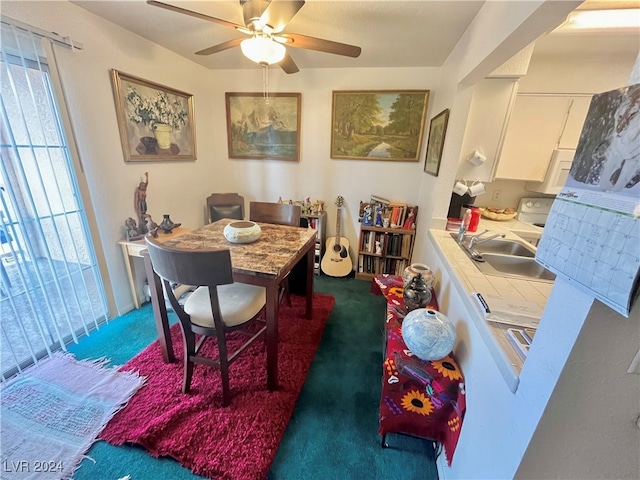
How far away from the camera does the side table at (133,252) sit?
2.09 m

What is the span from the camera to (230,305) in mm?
1451

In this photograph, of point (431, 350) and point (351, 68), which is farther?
point (351, 68)

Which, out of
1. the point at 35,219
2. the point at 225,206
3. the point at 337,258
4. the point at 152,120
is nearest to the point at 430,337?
the point at 337,258

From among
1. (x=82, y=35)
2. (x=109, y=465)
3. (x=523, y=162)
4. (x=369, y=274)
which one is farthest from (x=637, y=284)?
(x=82, y=35)

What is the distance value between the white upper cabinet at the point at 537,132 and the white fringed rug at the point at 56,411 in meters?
3.14

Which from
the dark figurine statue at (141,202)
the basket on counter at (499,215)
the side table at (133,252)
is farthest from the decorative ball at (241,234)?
the basket on counter at (499,215)

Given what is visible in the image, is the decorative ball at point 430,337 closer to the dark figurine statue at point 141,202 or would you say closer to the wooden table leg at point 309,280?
the wooden table leg at point 309,280

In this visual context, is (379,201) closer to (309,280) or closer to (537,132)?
(309,280)

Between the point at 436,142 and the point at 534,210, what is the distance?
3.97 feet

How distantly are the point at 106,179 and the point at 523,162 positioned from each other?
3.43m

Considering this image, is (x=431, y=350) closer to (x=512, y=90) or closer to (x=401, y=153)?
(x=512, y=90)

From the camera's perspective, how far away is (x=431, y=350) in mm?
1174

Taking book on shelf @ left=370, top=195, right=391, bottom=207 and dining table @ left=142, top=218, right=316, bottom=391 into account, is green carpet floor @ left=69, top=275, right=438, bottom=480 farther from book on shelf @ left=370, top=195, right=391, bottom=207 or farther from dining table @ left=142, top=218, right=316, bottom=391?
book on shelf @ left=370, top=195, right=391, bottom=207

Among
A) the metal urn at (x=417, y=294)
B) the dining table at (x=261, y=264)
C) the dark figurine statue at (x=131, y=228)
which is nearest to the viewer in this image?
the dining table at (x=261, y=264)
